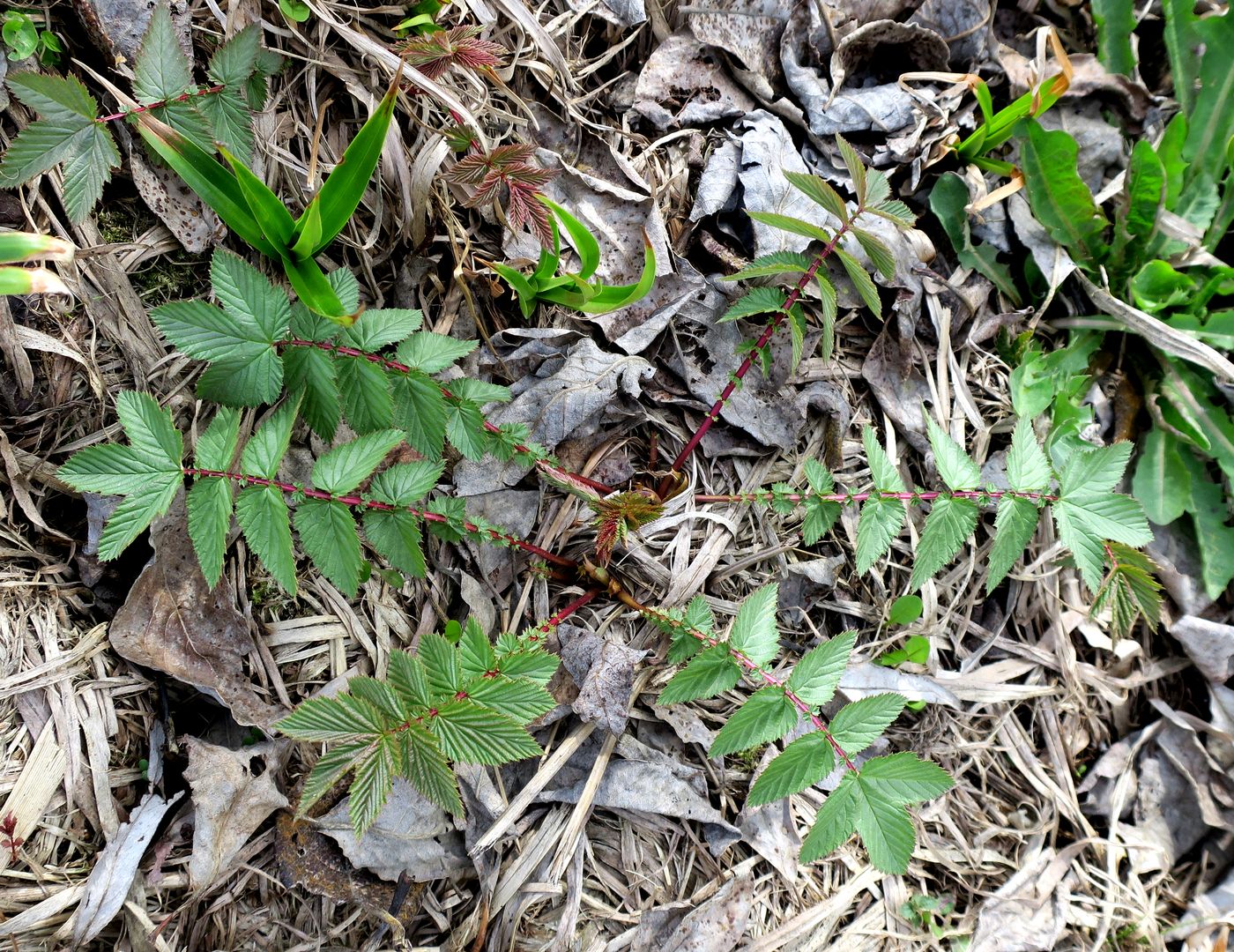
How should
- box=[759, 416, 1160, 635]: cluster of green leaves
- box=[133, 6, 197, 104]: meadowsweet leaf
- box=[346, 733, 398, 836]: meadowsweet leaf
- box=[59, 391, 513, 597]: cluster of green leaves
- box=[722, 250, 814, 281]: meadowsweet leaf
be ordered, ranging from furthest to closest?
box=[722, 250, 814, 281]: meadowsweet leaf < box=[759, 416, 1160, 635]: cluster of green leaves < box=[133, 6, 197, 104]: meadowsweet leaf < box=[59, 391, 513, 597]: cluster of green leaves < box=[346, 733, 398, 836]: meadowsweet leaf

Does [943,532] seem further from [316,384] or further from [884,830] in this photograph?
[316,384]

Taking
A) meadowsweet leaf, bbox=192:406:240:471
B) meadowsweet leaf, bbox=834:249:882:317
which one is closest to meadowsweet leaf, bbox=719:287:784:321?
meadowsweet leaf, bbox=834:249:882:317

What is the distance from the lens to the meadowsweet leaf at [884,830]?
129 cm

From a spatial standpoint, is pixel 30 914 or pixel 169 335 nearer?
pixel 169 335

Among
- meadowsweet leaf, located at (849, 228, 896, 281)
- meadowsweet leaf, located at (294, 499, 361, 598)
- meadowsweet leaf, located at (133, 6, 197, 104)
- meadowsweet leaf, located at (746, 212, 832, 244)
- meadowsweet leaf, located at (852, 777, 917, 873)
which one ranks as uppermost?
meadowsweet leaf, located at (133, 6, 197, 104)

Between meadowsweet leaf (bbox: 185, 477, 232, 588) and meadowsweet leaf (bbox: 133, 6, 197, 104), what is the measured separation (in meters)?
0.72

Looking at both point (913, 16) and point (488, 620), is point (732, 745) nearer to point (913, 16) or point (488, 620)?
point (488, 620)

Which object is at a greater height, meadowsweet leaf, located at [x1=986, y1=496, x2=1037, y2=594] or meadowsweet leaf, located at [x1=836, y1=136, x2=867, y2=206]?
meadowsweet leaf, located at [x1=836, y1=136, x2=867, y2=206]

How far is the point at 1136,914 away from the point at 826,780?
3.45 ft

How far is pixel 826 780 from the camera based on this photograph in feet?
6.05

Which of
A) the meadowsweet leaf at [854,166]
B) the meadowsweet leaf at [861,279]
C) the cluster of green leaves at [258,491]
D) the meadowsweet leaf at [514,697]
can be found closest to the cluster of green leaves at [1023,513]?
the meadowsweet leaf at [861,279]

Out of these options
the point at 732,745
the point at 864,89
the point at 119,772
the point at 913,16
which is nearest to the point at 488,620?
the point at 732,745

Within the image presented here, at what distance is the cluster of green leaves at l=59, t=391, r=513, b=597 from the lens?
4.02ft

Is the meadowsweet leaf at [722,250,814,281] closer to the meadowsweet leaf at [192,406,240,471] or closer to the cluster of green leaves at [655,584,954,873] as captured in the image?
the cluster of green leaves at [655,584,954,873]
